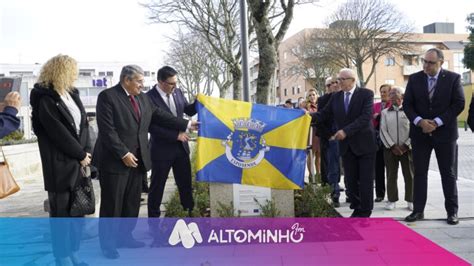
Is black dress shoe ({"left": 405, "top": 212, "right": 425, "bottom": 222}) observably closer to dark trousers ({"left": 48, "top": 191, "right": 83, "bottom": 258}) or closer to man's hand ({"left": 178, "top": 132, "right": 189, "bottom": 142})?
man's hand ({"left": 178, "top": 132, "right": 189, "bottom": 142})

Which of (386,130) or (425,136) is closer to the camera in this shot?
(425,136)

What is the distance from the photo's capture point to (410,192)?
23.0 ft

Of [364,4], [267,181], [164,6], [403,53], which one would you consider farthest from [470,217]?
[403,53]

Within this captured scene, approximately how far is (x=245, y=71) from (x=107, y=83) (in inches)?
2383

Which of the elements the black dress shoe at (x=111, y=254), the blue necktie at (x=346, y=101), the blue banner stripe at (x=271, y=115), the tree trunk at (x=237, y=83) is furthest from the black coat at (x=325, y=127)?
the tree trunk at (x=237, y=83)

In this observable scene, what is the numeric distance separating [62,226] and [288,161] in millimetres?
2805

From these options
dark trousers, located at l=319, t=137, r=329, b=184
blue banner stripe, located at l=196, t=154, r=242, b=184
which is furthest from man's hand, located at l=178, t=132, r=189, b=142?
dark trousers, located at l=319, t=137, r=329, b=184

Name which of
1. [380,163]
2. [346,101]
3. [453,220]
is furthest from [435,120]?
[380,163]

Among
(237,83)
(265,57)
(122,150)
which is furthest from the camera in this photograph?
(237,83)

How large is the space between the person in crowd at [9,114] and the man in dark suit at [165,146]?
1867 mm

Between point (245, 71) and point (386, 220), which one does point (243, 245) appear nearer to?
point (386, 220)

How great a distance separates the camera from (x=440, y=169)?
6156 millimetres

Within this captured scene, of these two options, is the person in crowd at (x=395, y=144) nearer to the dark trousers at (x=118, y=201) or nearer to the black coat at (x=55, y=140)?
the dark trousers at (x=118, y=201)

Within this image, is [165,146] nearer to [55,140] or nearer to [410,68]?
[55,140]
